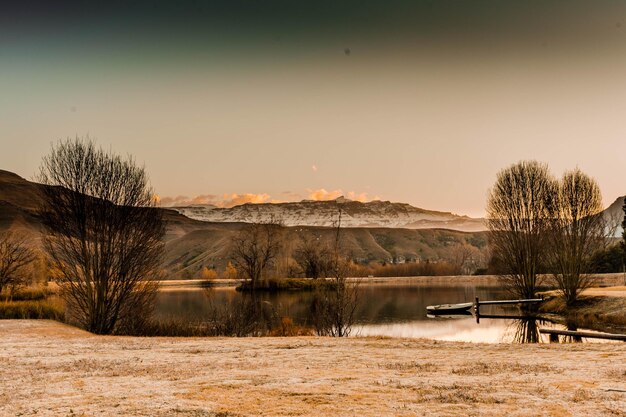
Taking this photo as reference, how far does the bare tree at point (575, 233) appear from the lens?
40.2 m

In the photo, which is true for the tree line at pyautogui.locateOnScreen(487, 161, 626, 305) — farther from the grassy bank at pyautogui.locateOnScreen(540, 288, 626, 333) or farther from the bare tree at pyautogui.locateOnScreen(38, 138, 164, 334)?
the bare tree at pyautogui.locateOnScreen(38, 138, 164, 334)

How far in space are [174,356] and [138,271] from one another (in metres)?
11.5

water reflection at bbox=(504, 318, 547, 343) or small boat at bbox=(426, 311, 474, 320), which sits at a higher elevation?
water reflection at bbox=(504, 318, 547, 343)

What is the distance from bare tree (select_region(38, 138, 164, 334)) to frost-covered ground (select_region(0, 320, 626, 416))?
679 cm

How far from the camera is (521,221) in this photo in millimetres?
46156

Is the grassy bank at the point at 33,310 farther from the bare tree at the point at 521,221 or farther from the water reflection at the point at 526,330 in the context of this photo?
the bare tree at the point at 521,221

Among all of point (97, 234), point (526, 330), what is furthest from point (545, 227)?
point (97, 234)

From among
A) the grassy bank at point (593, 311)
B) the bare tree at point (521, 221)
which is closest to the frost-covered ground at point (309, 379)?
the grassy bank at point (593, 311)

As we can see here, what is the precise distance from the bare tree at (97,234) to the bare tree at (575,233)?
3033 centimetres

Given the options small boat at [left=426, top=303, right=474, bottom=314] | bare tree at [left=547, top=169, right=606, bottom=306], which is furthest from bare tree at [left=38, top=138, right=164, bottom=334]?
bare tree at [left=547, top=169, right=606, bottom=306]

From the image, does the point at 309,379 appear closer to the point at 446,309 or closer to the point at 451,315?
the point at 451,315

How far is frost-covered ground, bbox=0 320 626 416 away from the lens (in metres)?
9.39

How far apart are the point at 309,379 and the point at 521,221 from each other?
1524 inches

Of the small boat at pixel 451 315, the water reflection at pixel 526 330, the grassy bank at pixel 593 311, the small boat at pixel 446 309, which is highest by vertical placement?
the grassy bank at pixel 593 311
